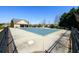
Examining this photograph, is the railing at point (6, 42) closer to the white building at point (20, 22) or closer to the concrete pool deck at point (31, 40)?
the concrete pool deck at point (31, 40)

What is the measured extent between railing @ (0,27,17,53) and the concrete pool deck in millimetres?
66

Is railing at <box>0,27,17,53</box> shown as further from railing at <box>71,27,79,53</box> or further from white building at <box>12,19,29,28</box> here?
railing at <box>71,27,79,53</box>

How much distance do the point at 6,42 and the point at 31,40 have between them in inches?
17.1

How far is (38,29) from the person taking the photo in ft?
8.87

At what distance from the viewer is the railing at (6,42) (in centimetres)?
247

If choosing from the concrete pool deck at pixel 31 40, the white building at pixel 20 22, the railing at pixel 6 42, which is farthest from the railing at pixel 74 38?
the railing at pixel 6 42

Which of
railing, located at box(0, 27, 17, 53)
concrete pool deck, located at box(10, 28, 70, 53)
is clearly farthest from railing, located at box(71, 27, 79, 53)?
railing, located at box(0, 27, 17, 53)

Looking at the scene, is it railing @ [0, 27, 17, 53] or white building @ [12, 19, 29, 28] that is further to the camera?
white building @ [12, 19, 29, 28]

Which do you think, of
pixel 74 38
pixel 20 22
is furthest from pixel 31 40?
pixel 74 38

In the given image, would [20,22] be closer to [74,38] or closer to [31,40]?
[31,40]

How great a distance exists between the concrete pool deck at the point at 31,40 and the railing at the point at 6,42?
0.07 m

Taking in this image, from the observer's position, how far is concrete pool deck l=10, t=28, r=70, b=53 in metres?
2.53
